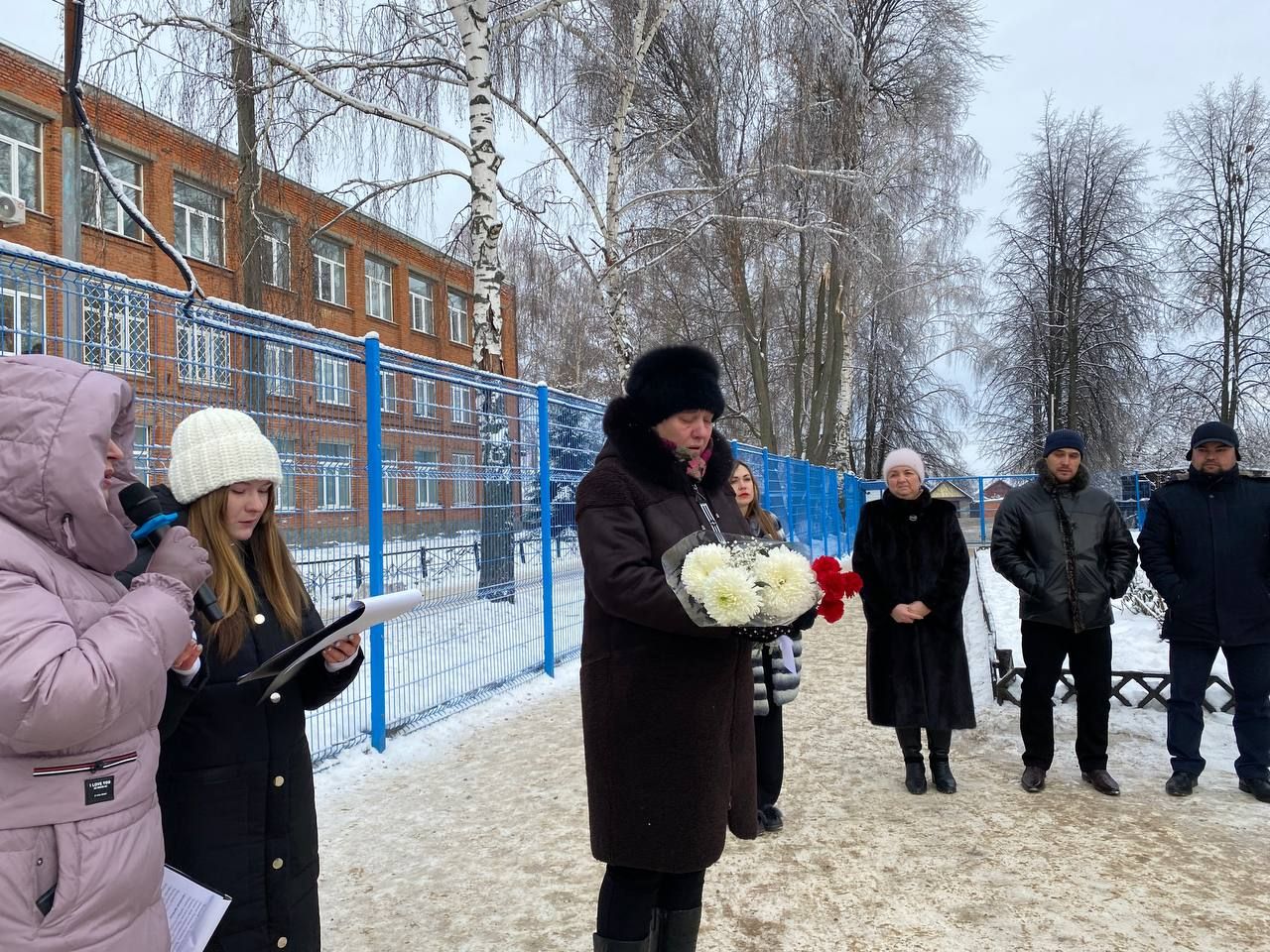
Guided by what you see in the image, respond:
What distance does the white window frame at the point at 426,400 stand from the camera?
5.55 m

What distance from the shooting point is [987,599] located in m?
10.4

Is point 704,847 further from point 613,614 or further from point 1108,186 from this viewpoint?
point 1108,186

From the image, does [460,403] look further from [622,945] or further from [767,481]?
[767,481]

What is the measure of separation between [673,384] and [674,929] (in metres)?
1.46

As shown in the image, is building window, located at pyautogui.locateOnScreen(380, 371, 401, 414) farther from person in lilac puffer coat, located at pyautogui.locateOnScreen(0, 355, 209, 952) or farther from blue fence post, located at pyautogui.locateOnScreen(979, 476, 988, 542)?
blue fence post, located at pyautogui.locateOnScreen(979, 476, 988, 542)

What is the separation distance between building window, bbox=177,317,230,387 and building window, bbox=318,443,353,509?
30.4 inches

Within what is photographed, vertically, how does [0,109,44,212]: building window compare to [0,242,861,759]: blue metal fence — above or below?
above

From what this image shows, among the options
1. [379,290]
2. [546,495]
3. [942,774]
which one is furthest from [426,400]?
[379,290]

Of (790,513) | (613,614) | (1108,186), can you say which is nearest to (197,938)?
(613,614)

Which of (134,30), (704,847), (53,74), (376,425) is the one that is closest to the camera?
(704,847)

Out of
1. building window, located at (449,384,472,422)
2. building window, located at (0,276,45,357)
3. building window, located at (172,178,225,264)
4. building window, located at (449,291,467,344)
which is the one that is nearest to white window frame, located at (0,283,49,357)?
building window, located at (0,276,45,357)

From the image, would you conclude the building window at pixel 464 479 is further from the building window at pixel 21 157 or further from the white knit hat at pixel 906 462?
the building window at pixel 21 157

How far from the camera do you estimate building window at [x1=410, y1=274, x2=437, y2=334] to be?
25906 millimetres

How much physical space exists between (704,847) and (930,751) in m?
2.85
